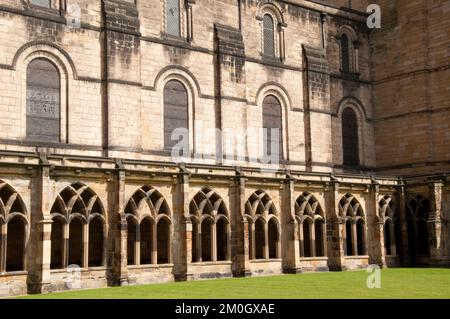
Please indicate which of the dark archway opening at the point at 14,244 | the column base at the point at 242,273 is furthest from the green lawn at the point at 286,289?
the dark archway opening at the point at 14,244

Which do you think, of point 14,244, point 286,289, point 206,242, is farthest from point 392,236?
point 14,244

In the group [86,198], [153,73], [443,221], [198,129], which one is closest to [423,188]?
[443,221]

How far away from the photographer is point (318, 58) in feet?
134

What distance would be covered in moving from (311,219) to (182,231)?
7954mm

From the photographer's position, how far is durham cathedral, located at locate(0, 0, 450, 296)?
25.1 m

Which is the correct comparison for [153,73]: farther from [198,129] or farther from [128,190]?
[128,190]

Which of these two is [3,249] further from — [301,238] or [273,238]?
[301,238]

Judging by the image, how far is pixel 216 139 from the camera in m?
35.4

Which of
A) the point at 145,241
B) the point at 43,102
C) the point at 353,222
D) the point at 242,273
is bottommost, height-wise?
the point at 242,273

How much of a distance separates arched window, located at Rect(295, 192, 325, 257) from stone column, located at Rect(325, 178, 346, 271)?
15.7 inches

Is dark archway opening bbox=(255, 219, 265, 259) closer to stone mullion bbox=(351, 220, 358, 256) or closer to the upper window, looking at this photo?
stone mullion bbox=(351, 220, 358, 256)

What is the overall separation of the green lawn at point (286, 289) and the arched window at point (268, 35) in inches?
650

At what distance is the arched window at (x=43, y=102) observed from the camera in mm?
29375

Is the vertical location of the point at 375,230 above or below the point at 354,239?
above
